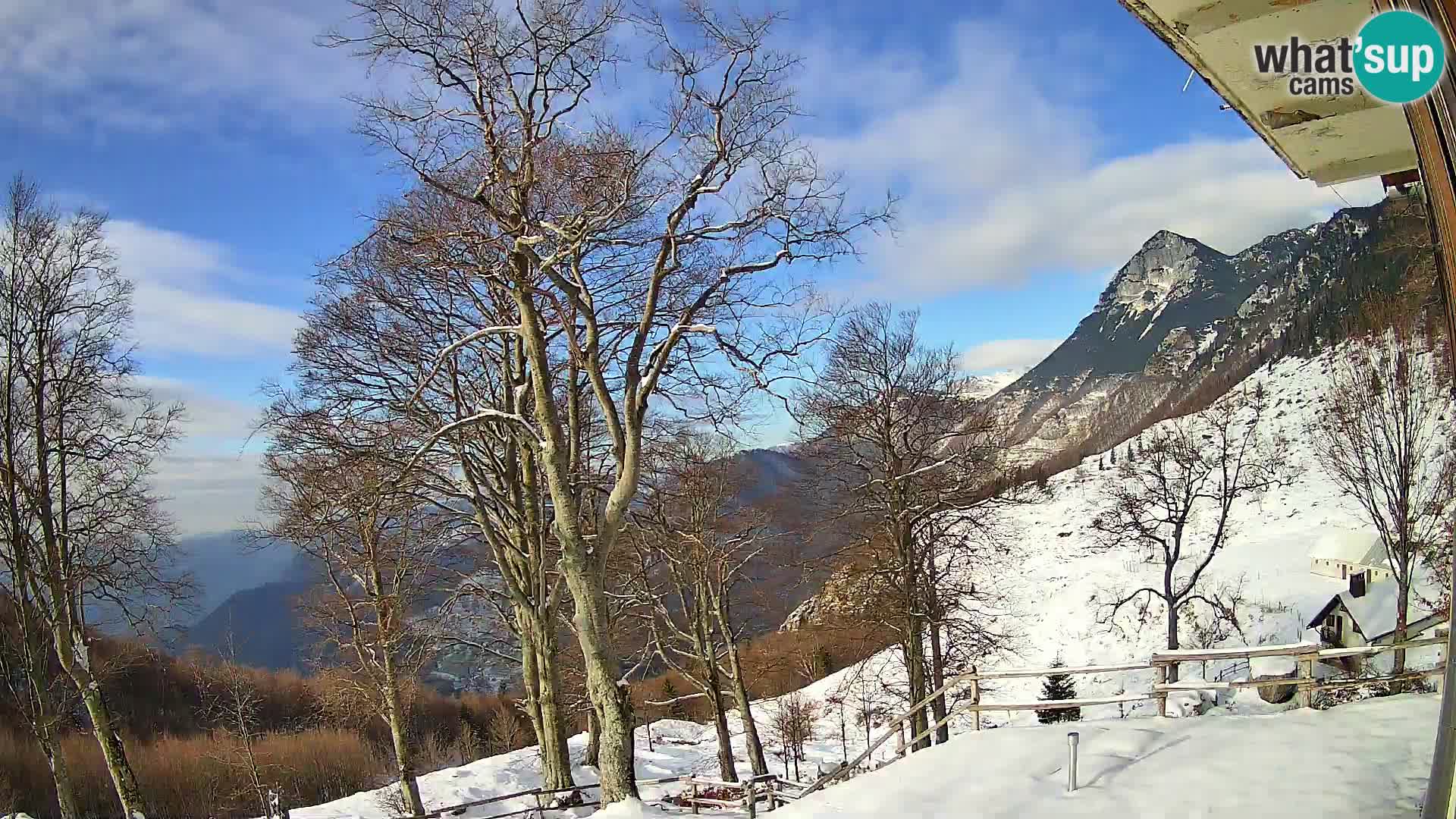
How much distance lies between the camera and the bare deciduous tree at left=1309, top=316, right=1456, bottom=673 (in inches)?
677

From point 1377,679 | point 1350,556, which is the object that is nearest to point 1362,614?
point 1350,556

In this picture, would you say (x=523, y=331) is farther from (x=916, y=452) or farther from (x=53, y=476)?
(x=916, y=452)

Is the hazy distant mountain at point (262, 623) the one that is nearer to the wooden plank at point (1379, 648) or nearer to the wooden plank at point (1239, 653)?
the wooden plank at point (1239, 653)

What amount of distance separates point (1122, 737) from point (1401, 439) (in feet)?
46.6

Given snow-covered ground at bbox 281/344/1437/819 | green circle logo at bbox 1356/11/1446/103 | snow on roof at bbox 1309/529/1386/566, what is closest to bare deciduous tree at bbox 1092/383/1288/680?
snow-covered ground at bbox 281/344/1437/819

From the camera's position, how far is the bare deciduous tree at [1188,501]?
974 inches

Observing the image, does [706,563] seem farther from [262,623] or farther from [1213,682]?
[262,623]

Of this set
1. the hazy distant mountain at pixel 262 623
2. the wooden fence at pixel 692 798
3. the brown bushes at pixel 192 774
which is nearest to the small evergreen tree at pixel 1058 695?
the wooden fence at pixel 692 798

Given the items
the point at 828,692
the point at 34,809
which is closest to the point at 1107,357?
the point at 828,692

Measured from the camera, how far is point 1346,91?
4625 mm

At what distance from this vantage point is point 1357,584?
2478cm

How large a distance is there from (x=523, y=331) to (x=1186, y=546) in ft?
126

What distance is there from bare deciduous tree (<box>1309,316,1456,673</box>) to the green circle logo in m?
17.7

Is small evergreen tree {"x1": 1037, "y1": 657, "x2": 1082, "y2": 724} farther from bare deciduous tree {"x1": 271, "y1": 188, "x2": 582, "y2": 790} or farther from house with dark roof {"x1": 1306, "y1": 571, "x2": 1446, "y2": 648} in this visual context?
bare deciduous tree {"x1": 271, "y1": 188, "x2": 582, "y2": 790}
